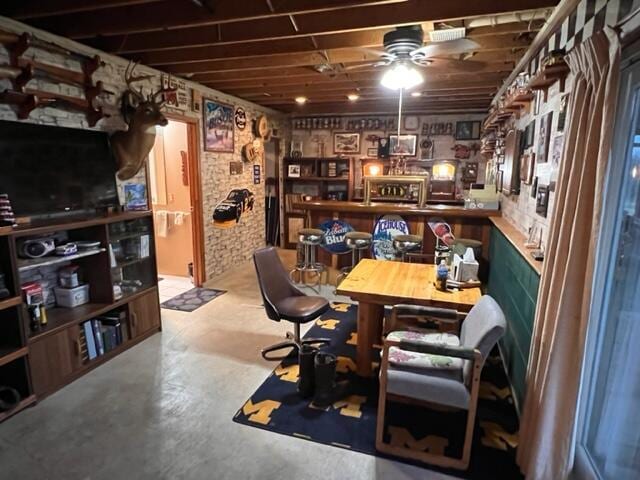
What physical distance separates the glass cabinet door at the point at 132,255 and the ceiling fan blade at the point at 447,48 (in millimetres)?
2771

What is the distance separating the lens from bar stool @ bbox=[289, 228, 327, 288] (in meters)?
4.86

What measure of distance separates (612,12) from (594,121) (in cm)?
59

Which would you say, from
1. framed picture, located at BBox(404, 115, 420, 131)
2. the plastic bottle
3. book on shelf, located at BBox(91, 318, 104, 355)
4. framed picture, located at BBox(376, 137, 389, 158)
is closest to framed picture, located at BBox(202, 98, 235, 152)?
book on shelf, located at BBox(91, 318, 104, 355)

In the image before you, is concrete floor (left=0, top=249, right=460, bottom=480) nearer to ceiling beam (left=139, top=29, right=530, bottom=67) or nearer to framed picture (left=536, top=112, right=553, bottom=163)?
framed picture (left=536, top=112, right=553, bottom=163)

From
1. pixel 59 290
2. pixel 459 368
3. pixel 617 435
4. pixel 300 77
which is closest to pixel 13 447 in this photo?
pixel 59 290

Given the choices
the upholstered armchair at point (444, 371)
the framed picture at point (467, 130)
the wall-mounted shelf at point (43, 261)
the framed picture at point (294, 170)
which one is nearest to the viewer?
the upholstered armchair at point (444, 371)

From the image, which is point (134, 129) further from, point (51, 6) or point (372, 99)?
point (372, 99)

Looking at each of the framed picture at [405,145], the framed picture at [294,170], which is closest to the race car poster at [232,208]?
the framed picture at [294,170]

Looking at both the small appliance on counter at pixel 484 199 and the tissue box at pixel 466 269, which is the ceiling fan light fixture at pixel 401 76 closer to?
the tissue box at pixel 466 269

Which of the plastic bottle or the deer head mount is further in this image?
the deer head mount

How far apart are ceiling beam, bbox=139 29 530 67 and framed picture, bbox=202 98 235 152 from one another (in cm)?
125

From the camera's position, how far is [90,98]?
10.5 feet

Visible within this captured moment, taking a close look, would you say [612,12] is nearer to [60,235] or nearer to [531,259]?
[531,259]

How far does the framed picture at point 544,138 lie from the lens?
2.65m
